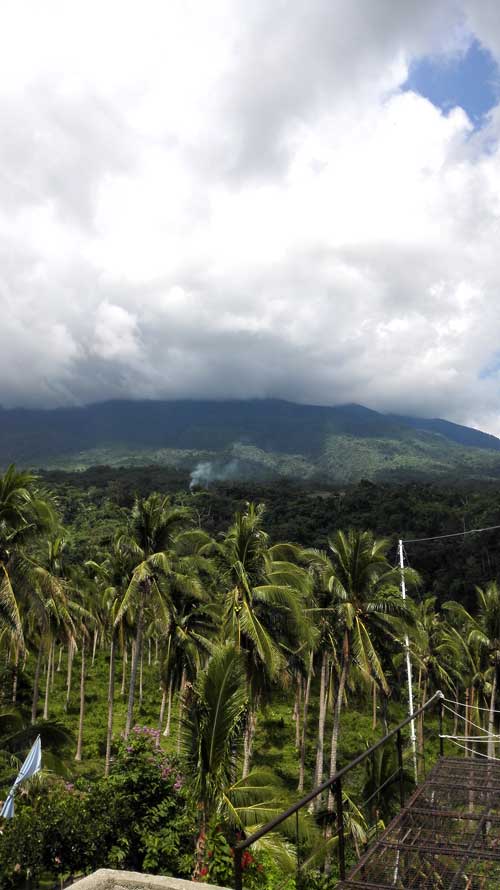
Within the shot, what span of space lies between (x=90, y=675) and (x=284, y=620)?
106ft

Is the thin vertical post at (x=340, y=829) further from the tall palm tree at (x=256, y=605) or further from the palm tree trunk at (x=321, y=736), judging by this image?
the palm tree trunk at (x=321, y=736)

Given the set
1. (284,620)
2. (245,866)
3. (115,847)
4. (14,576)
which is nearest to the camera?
(245,866)

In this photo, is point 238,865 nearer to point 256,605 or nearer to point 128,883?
point 128,883

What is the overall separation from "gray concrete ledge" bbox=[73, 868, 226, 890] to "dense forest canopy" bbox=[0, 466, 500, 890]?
2989 mm

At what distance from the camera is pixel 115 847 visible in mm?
10844

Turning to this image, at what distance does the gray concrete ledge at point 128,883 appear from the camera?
6.27 metres

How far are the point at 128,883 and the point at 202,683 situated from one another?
4270mm

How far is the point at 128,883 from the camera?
6.45 m

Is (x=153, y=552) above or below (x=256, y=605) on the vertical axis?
above

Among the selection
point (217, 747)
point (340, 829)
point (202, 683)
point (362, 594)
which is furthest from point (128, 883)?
point (362, 594)

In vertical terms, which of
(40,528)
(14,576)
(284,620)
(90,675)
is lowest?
(90,675)

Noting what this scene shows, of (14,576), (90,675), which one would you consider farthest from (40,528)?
(90,675)

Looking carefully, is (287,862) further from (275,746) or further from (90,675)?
(90,675)

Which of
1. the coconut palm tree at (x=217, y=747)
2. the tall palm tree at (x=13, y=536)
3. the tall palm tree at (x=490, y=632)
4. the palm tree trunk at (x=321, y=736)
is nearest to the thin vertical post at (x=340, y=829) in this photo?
the coconut palm tree at (x=217, y=747)
